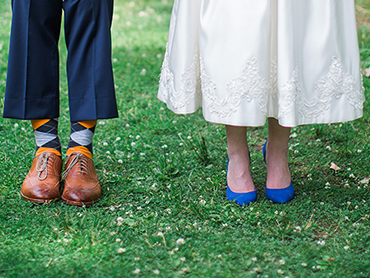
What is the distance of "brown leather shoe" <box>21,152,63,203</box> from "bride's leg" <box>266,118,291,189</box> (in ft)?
2.84

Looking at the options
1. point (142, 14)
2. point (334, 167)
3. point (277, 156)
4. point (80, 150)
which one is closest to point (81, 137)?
point (80, 150)

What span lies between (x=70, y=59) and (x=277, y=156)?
909 millimetres

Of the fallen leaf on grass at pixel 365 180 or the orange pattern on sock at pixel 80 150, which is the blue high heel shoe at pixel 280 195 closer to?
the fallen leaf on grass at pixel 365 180

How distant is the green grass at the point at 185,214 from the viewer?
4.47 feet

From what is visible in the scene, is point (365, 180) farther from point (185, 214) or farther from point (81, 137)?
point (81, 137)

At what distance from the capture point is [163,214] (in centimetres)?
169

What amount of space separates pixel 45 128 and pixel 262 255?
102cm

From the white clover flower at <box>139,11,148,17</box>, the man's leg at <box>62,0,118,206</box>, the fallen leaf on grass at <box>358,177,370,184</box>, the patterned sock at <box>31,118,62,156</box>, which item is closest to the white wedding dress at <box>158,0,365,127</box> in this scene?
the man's leg at <box>62,0,118,206</box>

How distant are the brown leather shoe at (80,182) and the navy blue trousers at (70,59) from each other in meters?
0.18

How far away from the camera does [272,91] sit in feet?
5.09

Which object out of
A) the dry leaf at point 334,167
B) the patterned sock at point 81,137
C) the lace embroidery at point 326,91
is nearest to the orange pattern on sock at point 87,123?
the patterned sock at point 81,137

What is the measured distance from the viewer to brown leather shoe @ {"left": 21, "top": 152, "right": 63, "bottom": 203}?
1.74 metres

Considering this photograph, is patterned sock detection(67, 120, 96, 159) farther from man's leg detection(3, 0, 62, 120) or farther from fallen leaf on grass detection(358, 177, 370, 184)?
fallen leaf on grass detection(358, 177, 370, 184)

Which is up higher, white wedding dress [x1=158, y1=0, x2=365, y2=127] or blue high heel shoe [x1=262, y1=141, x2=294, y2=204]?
white wedding dress [x1=158, y1=0, x2=365, y2=127]
